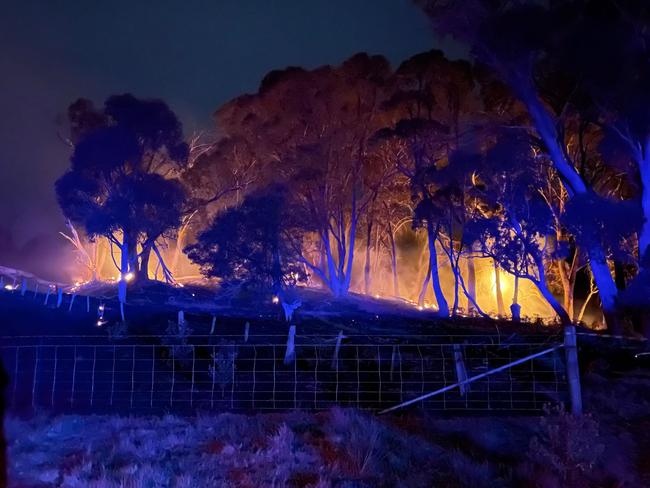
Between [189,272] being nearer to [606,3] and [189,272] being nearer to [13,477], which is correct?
[606,3]

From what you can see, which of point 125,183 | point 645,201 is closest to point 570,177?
point 645,201

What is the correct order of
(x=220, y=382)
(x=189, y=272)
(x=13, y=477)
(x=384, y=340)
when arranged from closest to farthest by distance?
(x=13, y=477), (x=220, y=382), (x=384, y=340), (x=189, y=272)

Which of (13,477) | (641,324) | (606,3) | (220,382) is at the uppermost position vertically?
(606,3)

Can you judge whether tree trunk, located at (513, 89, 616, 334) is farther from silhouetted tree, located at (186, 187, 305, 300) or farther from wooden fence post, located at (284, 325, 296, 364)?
wooden fence post, located at (284, 325, 296, 364)

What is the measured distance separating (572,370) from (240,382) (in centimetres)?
484

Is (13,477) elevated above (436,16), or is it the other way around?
(436,16)

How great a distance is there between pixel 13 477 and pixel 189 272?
126ft

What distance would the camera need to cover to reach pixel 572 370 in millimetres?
6758

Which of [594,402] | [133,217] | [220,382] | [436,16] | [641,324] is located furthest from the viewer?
[133,217]

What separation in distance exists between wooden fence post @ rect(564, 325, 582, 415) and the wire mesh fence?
2.73 feet

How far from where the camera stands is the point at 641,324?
15.8m

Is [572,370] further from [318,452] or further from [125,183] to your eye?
[125,183]

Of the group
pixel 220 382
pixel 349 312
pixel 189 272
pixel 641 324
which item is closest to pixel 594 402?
pixel 220 382

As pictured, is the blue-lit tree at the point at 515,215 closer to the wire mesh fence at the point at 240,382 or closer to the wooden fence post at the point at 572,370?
the wire mesh fence at the point at 240,382
